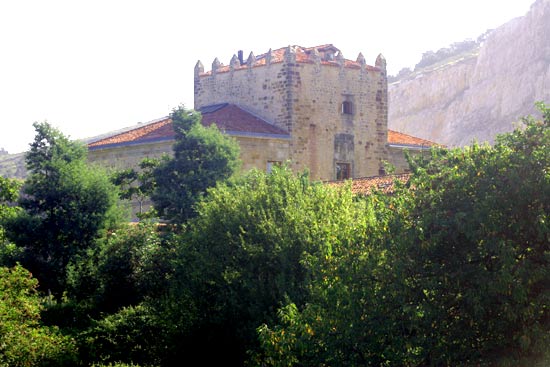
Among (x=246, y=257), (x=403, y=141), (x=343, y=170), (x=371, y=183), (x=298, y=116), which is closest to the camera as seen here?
(x=246, y=257)

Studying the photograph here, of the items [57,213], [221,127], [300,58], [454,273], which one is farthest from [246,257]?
[300,58]

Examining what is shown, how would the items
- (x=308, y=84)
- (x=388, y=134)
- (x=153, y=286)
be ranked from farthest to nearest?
1. (x=388, y=134)
2. (x=308, y=84)
3. (x=153, y=286)

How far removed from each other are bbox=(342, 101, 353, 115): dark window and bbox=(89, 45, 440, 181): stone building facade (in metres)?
0.05

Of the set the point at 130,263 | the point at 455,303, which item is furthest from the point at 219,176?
the point at 455,303

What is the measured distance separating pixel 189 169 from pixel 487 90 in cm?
5429

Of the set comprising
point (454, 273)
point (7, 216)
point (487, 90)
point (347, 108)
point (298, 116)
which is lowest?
point (454, 273)

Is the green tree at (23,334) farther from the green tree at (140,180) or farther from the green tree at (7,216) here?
the green tree at (140,180)

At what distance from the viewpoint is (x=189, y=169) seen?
3100cm

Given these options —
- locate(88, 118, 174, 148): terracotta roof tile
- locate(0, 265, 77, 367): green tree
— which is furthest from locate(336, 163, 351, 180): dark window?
locate(0, 265, 77, 367): green tree

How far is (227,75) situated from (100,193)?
13130mm

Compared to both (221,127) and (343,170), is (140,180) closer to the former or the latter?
(221,127)

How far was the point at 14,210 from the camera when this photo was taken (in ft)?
108

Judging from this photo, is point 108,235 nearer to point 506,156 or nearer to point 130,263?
point 130,263

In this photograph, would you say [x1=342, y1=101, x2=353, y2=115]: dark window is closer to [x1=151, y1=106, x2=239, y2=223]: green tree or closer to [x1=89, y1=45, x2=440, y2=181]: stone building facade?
[x1=89, y1=45, x2=440, y2=181]: stone building facade
